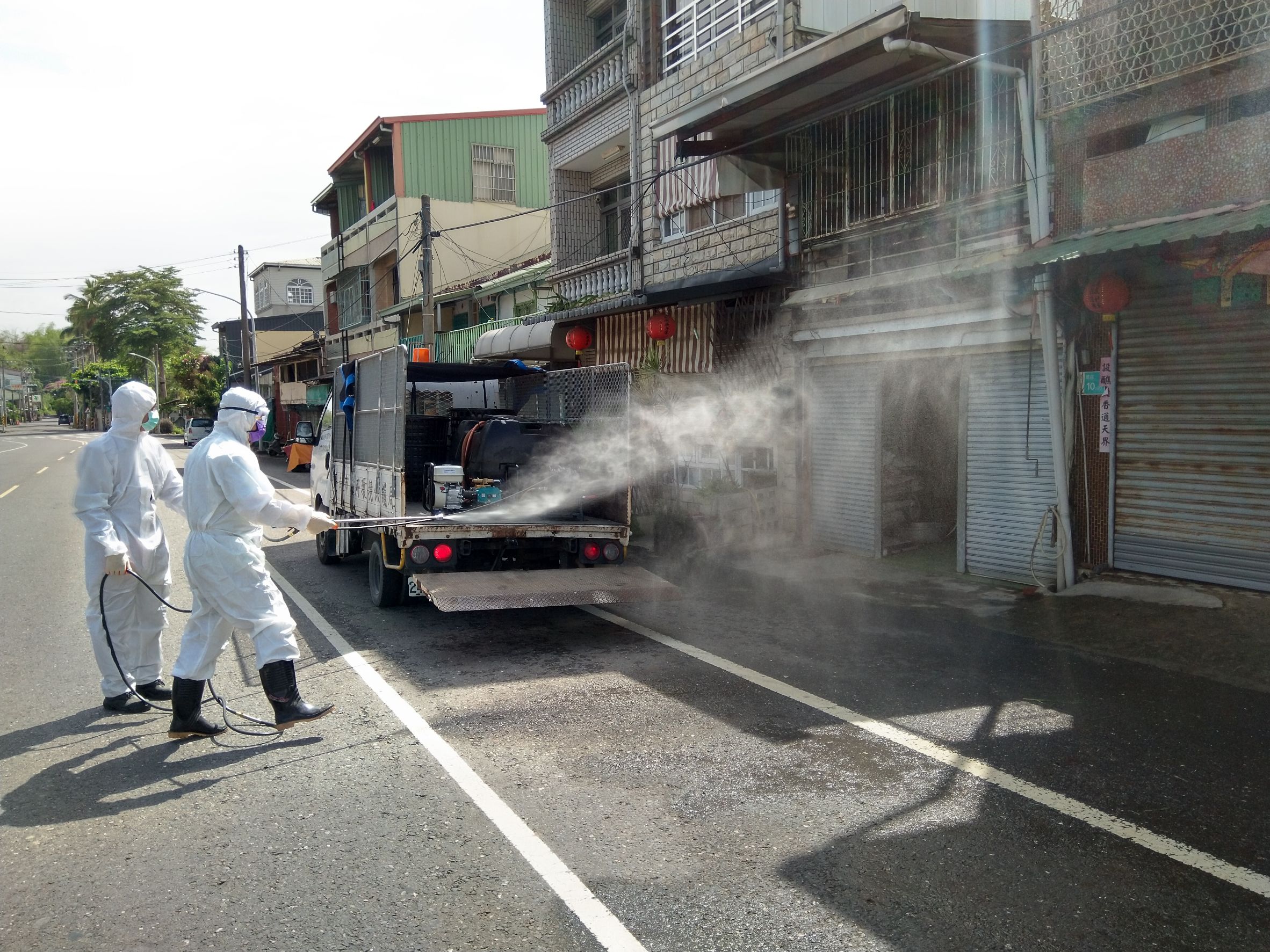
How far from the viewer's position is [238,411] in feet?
17.8

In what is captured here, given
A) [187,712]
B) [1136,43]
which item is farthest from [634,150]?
[187,712]

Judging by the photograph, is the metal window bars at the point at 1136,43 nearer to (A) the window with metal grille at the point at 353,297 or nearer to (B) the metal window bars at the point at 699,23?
(B) the metal window bars at the point at 699,23

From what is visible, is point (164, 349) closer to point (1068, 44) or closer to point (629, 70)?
point (629, 70)

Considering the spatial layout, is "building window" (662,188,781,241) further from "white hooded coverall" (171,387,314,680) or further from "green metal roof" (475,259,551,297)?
"white hooded coverall" (171,387,314,680)

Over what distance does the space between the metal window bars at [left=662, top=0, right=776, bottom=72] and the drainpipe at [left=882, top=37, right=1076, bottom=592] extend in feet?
13.5

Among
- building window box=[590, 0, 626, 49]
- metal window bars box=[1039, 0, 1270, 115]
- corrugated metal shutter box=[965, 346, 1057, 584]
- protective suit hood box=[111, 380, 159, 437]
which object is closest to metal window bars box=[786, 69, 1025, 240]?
metal window bars box=[1039, 0, 1270, 115]

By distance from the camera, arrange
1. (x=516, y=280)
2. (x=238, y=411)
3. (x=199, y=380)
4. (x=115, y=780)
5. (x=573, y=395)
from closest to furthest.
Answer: (x=115, y=780) → (x=238, y=411) → (x=573, y=395) → (x=516, y=280) → (x=199, y=380)

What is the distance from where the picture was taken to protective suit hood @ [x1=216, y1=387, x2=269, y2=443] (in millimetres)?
5414

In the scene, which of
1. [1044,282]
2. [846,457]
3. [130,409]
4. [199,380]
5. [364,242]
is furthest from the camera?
[199,380]

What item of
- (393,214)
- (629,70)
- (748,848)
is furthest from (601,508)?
(393,214)

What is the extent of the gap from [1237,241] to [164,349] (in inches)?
2984

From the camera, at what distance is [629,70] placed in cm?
1611

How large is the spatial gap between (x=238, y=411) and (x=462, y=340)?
66.7 feet

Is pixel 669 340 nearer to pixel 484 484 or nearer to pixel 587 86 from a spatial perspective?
pixel 587 86
